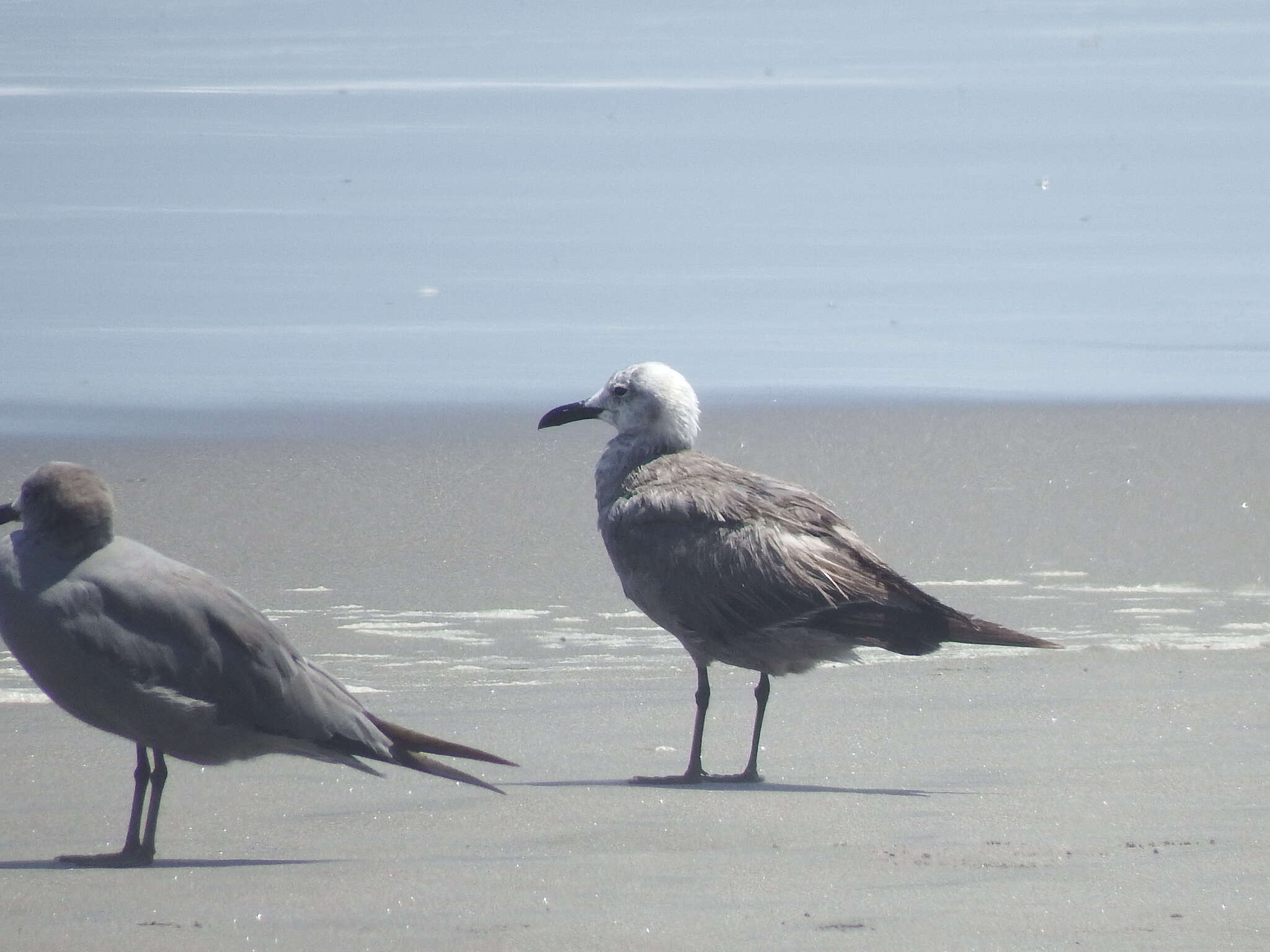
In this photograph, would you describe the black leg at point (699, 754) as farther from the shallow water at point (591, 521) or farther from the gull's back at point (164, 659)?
the gull's back at point (164, 659)

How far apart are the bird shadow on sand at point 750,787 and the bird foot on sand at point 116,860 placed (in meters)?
1.02

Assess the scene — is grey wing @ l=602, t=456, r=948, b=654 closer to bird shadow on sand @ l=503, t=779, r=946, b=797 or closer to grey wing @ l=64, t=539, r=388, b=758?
bird shadow on sand @ l=503, t=779, r=946, b=797

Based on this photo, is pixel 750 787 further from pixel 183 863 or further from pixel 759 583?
pixel 183 863

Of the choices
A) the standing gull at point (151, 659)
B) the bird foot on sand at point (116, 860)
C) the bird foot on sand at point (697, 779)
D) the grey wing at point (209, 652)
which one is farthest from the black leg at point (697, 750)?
the bird foot on sand at point (116, 860)

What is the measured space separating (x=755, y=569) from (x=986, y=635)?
0.66 m

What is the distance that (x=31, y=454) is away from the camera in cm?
1025

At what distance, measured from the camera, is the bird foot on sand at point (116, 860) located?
4.57 meters

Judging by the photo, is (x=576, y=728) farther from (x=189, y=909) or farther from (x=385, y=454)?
(x=385, y=454)

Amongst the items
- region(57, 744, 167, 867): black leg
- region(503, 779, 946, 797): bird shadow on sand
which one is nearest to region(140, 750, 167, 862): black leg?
region(57, 744, 167, 867): black leg

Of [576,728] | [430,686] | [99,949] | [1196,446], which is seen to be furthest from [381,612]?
[1196,446]

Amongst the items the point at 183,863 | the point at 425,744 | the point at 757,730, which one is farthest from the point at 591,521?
the point at 183,863

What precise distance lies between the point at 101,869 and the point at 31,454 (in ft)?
19.8

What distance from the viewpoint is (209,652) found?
4785 mm

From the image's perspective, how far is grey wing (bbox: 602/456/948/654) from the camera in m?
6.02
